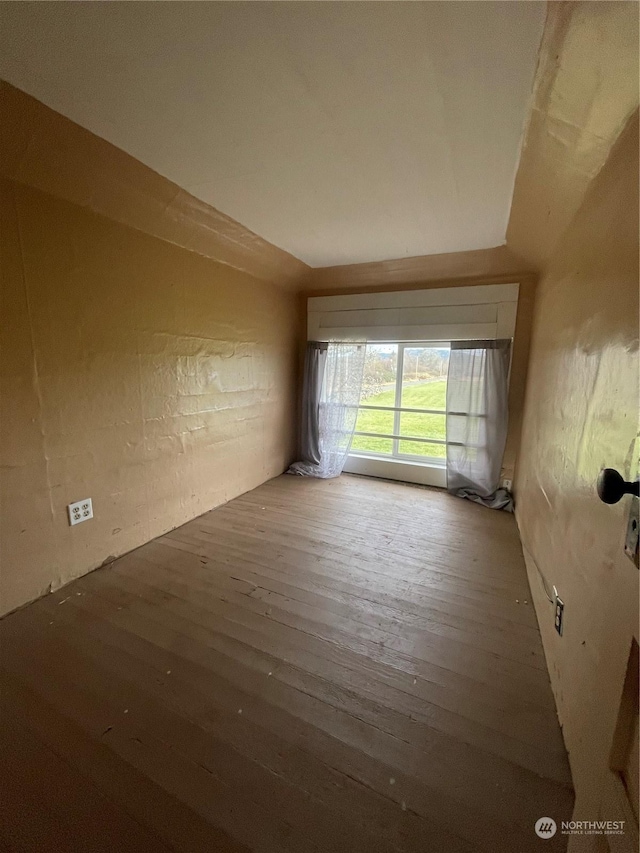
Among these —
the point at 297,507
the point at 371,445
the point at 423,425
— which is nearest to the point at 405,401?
the point at 423,425

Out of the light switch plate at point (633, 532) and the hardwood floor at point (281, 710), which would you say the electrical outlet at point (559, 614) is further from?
the light switch plate at point (633, 532)

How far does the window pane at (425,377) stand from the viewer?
3.68m

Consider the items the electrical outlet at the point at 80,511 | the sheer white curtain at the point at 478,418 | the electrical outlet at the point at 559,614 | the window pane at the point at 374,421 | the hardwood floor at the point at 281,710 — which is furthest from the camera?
the window pane at the point at 374,421

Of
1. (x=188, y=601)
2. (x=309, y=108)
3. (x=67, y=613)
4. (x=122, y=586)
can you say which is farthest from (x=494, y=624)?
(x=309, y=108)

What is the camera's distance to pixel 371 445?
4.19 metres

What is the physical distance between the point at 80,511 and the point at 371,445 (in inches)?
118

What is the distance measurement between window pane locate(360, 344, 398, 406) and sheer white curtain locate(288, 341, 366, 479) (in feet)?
0.61

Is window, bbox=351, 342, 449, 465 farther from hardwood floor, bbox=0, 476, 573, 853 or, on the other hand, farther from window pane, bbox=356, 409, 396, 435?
hardwood floor, bbox=0, 476, 573, 853

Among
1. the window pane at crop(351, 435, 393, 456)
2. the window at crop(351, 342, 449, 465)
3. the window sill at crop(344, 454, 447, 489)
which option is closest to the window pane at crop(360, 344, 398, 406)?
the window at crop(351, 342, 449, 465)

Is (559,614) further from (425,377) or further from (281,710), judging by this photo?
(425,377)

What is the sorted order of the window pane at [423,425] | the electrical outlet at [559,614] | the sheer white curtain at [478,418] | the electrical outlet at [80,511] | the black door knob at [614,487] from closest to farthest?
the black door knob at [614,487] → the electrical outlet at [559,614] → the electrical outlet at [80,511] → the sheer white curtain at [478,418] → the window pane at [423,425]

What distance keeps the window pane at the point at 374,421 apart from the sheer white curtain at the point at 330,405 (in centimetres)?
30

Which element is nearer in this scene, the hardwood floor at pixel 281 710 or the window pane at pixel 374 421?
the hardwood floor at pixel 281 710

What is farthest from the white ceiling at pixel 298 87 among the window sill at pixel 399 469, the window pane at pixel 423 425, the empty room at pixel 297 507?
the window sill at pixel 399 469
